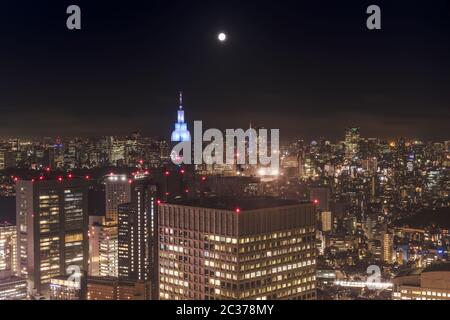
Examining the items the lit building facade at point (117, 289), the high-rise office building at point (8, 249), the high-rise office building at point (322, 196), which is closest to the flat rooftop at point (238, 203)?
the lit building facade at point (117, 289)

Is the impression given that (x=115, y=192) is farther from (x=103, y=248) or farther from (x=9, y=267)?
(x=9, y=267)

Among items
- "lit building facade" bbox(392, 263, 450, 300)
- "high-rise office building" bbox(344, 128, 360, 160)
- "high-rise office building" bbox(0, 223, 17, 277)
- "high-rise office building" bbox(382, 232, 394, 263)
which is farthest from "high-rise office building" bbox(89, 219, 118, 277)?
"lit building facade" bbox(392, 263, 450, 300)

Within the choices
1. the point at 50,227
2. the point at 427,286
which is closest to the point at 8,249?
the point at 50,227

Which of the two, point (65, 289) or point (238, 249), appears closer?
point (238, 249)

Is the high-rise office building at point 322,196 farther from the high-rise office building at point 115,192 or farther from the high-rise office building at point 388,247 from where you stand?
the high-rise office building at point 115,192
